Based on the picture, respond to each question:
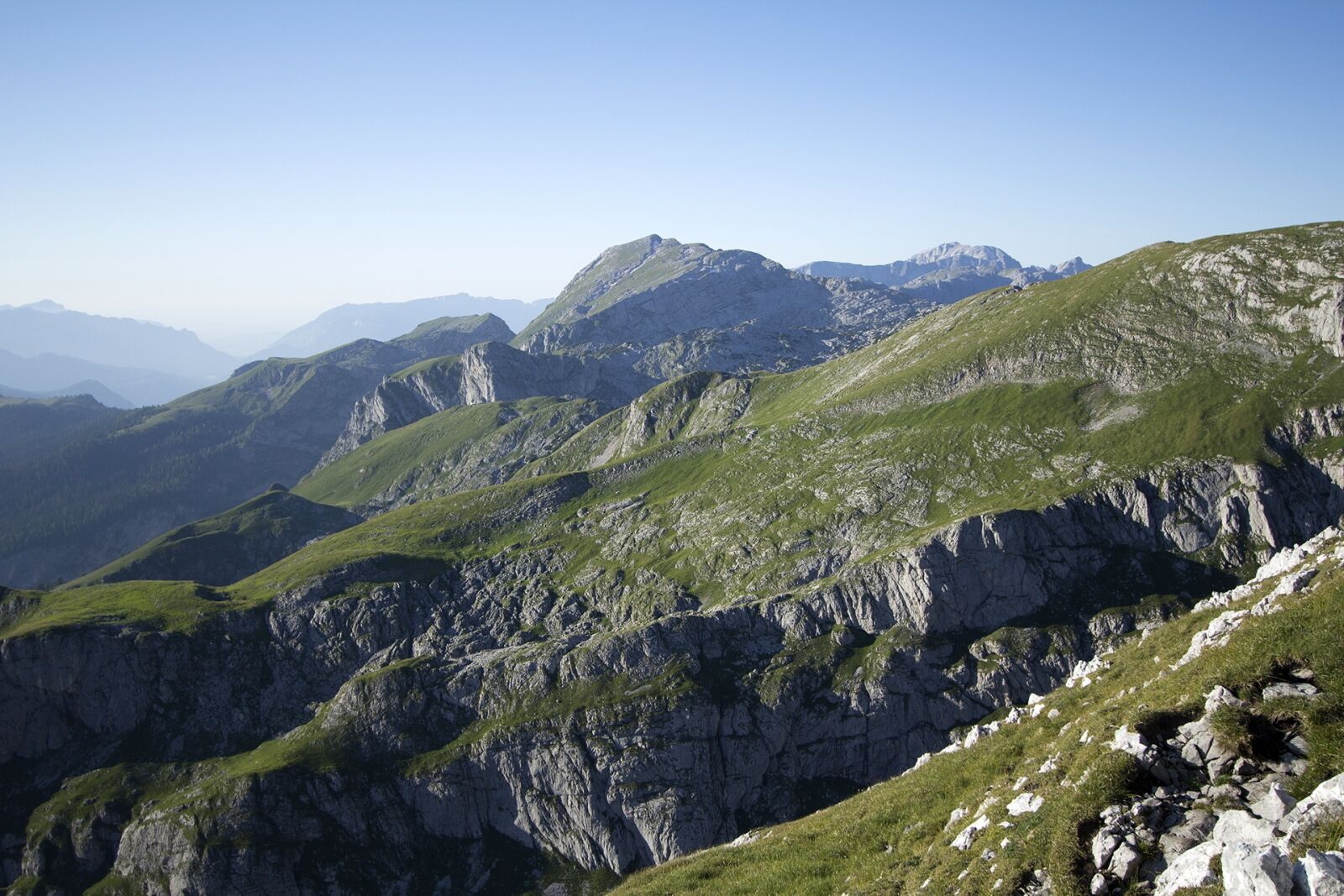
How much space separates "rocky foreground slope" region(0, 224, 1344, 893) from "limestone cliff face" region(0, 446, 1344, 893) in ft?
1.42

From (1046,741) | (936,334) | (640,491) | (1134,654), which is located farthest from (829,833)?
(936,334)

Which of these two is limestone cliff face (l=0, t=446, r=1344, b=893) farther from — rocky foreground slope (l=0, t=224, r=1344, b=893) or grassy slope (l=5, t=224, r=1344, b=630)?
grassy slope (l=5, t=224, r=1344, b=630)

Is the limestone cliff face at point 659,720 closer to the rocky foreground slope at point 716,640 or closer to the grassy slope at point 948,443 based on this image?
the rocky foreground slope at point 716,640

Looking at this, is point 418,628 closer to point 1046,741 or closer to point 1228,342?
point 1046,741

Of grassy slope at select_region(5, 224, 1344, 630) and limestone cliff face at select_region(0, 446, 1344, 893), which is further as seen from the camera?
grassy slope at select_region(5, 224, 1344, 630)

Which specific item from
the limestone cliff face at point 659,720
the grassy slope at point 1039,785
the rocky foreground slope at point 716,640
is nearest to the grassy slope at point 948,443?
the rocky foreground slope at point 716,640

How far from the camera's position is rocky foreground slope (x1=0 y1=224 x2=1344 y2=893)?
113 m

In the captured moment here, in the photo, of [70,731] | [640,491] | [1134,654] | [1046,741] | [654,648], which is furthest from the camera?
[640,491]

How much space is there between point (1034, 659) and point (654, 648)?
56.7 metres

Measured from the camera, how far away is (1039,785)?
71.9ft

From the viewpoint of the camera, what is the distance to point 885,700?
115125 mm

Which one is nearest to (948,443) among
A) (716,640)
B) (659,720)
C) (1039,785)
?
(716,640)

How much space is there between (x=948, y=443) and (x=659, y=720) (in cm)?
7788

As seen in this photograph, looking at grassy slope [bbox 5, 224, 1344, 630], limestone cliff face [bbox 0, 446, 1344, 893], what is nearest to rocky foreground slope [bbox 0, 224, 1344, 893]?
limestone cliff face [bbox 0, 446, 1344, 893]
